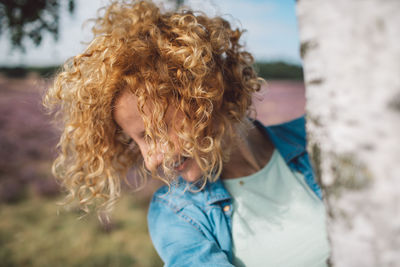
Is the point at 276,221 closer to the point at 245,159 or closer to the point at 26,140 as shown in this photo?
the point at 245,159

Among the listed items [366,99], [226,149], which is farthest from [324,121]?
[226,149]

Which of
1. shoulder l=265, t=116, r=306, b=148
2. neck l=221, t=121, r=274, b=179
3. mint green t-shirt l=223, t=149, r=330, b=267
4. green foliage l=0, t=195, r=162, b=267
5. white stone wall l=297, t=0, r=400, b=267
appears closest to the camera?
white stone wall l=297, t=0, r=400, b=267

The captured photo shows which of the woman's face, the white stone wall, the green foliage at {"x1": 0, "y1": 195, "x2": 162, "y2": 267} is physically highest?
the white stone wall

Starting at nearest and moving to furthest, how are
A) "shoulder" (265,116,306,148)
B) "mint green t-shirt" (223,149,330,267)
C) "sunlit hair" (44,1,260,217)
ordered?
"sunlit hair" (44,1,260,217)
"mint green t-shirt" (223,149,330,267)
"shoulder" (265,116,306,148)

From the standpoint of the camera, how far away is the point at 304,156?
5.71 feet

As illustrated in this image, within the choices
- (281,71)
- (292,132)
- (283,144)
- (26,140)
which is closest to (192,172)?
(283,144)

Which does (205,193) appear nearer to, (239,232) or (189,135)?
(239,232)

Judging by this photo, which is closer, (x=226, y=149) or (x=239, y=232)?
(x=239, y=232)

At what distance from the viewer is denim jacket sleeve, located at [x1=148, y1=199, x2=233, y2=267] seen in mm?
1212

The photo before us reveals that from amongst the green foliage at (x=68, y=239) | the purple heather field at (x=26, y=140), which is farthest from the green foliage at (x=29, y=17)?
the green foliage at (x=68, y=239)

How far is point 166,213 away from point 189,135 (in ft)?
1.81

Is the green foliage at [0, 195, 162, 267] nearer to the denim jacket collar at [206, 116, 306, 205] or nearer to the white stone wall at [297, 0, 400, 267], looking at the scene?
the denim jacket collar at [206, 116, 306, 205]

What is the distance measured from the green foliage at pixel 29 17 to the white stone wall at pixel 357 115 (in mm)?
1606

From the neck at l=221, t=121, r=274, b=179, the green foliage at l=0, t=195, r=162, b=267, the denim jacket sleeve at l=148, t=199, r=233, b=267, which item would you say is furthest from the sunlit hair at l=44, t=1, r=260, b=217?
the green foliage at l=0, t=195, r=162, b=267
